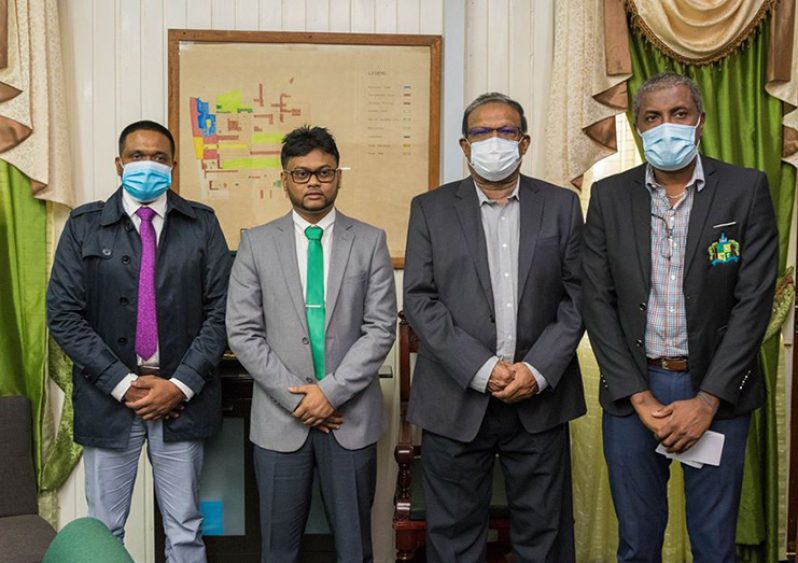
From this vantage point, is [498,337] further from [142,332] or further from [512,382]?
[142,332]

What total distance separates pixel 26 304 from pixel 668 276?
2.28 metres

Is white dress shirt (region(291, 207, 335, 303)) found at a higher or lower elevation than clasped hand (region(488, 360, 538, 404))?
higher

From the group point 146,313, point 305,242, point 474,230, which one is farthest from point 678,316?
point 146,313

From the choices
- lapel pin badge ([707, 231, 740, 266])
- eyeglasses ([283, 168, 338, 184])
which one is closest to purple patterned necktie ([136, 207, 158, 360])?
eyeglasses ([283, 168, 338, 184])

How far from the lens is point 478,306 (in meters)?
2.39

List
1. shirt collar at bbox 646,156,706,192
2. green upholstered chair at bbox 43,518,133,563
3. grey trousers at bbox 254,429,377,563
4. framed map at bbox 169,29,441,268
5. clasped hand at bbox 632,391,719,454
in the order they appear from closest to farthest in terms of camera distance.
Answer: green upholstered chair at bbox 43,518,133,563 → clasped hand at bbox 632,391,719,454 → shirt collar at bbox 646,156,706,192 → grey trousers at bbox 254,429,377,563 → framed map at bbox 169,29,441,268

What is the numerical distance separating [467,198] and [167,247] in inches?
36.8

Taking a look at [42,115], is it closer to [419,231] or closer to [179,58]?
[179,58]

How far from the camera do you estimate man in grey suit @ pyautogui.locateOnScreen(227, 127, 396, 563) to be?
97.8 inches

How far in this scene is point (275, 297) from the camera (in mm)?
2533

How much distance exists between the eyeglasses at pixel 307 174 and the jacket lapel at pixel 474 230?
0.39m

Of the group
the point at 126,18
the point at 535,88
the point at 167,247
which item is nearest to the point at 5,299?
the point at 167,247

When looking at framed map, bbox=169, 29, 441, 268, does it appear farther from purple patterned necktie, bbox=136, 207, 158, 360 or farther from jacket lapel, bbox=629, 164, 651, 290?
jacket lapel, bbox=629, 164, 651, 290

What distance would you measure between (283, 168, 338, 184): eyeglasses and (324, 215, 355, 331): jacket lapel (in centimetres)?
15
